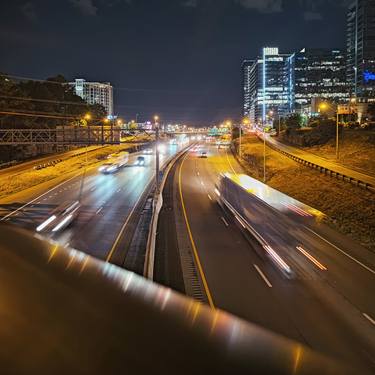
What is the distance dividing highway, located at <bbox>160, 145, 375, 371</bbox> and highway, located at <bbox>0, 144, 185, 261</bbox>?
15.0ft

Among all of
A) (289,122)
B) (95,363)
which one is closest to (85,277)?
(95,363)

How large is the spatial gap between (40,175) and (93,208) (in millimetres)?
24169

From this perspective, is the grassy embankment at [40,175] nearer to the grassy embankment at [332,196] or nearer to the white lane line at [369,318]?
the grassy embankment at [332,196]

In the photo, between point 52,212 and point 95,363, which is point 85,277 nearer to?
point 95,363

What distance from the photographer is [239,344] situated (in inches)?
112

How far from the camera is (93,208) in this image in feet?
135

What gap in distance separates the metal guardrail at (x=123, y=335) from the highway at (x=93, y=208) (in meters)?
21.4

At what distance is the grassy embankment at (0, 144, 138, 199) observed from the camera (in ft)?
170

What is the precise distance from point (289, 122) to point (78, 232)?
9858cm

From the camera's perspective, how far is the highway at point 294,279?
1530cm

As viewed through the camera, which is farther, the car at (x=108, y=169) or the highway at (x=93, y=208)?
the car at (x=108, y=169)

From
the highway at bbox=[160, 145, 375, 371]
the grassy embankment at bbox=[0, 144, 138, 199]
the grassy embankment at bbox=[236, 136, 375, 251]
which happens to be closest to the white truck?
the grassy embankment at bbox=[0, 144, 138, 199]

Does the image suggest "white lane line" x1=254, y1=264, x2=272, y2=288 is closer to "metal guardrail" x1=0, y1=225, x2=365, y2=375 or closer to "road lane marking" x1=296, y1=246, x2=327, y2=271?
"road lane marking" x1=296, y1=246, x2=327, y2=271

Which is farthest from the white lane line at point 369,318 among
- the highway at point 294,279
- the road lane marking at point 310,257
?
the road lane marking at point 310,257
